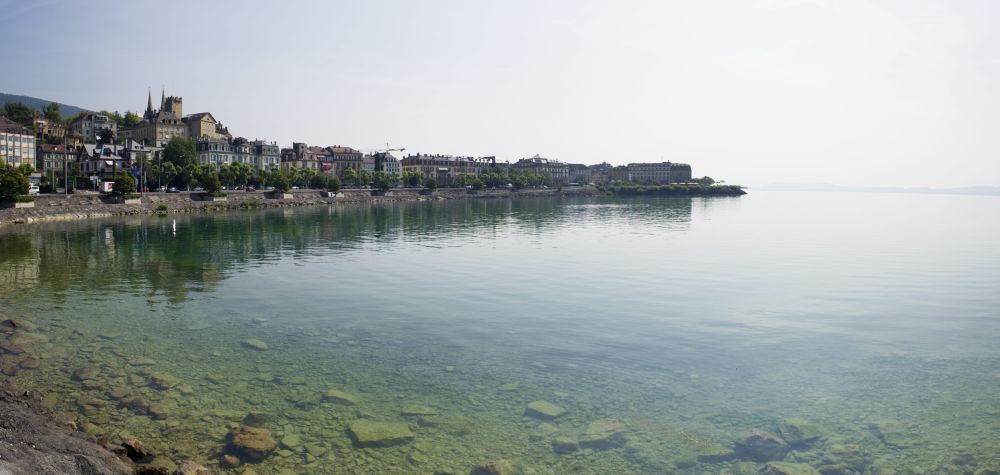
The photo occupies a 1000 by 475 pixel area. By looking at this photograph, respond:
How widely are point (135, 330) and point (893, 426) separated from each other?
1017 inches

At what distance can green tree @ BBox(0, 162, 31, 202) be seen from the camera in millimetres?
76750

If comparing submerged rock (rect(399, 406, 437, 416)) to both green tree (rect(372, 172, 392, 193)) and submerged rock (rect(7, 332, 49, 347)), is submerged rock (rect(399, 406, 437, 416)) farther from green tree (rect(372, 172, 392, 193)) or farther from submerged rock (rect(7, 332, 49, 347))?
green tree (rect(372, 172, 392, 193))

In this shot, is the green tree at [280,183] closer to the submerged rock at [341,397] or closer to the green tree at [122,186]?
the green tree at [122,186]

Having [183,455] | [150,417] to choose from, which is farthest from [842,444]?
[150,417]

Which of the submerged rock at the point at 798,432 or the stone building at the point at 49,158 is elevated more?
the stone building at the point at 49,158

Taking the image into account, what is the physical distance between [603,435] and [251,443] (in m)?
8.32

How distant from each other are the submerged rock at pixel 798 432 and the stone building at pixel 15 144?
142m

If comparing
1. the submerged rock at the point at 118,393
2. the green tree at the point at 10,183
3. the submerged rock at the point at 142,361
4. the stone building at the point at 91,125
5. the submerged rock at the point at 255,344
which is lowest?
the submerged rock at the point at 118,393

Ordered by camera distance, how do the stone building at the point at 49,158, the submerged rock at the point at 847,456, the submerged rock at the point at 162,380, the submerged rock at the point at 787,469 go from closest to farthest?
the submerged rock at the point at 787,469
the submerged rock at the point at 847,456
the submerged rock at the point at 162,380
the stone building at the point at 49,158

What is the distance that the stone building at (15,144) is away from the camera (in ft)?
399

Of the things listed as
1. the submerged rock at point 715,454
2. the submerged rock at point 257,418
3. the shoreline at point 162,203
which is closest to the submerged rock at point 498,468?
the submerged rock at point 715,454

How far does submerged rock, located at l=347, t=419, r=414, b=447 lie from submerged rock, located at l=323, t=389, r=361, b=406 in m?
1.29

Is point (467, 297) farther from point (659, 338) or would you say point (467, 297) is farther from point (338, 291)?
point (659, 338)

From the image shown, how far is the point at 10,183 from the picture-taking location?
254ft
